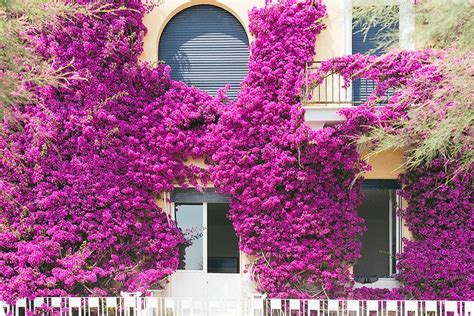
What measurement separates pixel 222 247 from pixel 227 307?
4.58 ft

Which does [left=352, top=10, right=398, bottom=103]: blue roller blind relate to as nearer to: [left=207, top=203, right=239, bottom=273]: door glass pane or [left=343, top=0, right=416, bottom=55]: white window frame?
[left=343, top=0, right=416, bottom=55]: white window frame

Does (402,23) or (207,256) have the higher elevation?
(402,23)

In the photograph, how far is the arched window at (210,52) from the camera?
9.89m

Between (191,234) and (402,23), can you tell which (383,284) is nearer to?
(191,234)

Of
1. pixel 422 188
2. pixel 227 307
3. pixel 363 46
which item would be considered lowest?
pixel 227 307

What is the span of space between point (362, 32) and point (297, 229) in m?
4.19

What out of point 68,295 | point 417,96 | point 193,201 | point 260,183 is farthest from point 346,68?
point 68,295

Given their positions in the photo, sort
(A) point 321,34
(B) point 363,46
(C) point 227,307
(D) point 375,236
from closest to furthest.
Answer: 1. (C) point 227,307
2. (A) point 321,34
3. (B) point 363,46
4. (D) point 375,236

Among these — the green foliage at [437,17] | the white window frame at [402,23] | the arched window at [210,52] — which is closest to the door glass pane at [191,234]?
the arched window at [210,52]

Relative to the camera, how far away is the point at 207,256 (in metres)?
9.73

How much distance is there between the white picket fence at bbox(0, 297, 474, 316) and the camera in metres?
8.26

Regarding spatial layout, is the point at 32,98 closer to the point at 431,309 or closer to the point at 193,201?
the point at 193,201

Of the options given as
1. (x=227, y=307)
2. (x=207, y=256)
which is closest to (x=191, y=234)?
(x=207, y=256)

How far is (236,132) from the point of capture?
934cm
